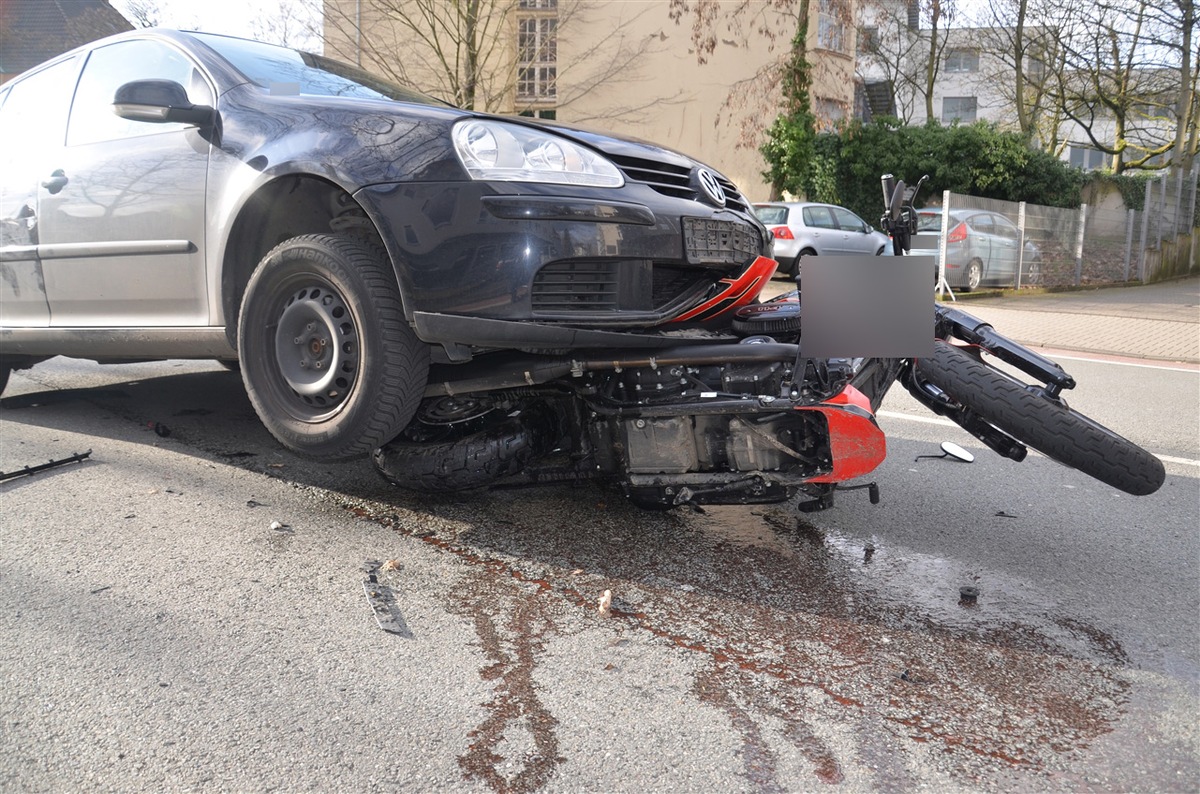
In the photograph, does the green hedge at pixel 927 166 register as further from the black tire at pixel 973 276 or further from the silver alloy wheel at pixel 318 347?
the silver alloy wheel at pixel 318 347

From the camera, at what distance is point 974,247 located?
1684 centimetres

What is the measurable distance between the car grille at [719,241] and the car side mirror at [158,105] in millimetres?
1878

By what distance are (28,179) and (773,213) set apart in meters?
14.5

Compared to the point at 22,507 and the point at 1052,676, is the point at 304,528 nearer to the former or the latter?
the point at 22,507

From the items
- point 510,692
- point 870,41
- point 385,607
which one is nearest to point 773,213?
point 385,607

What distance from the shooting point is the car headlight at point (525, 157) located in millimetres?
3047

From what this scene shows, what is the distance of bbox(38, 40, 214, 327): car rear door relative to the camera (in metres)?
3.78

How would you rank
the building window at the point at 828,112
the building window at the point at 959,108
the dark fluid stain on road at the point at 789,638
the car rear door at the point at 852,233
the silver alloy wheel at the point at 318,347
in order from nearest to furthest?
1. the dark fluid stain on road at the point at 789,638
2. the silver alloy wheel at the point at 318,347
3. the car rear door at the point at 852,233
4. the building window at the point at 828,112
5. the building window at the point at 959,108

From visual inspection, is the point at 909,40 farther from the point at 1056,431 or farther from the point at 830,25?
the point at 1056,431

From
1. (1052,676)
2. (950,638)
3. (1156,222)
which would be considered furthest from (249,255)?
(1156,222)

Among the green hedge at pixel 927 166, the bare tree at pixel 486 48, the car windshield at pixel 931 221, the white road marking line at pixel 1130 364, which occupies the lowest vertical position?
the white road marking line at pixel 1130 364

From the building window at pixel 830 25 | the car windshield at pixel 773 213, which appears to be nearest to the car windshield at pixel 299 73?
the car windshield at pixel 773 213

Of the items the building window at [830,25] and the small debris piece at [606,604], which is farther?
the building window at [830,25]

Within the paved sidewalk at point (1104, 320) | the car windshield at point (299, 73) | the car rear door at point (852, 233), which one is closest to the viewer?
the car windshield at point (299, 73)
